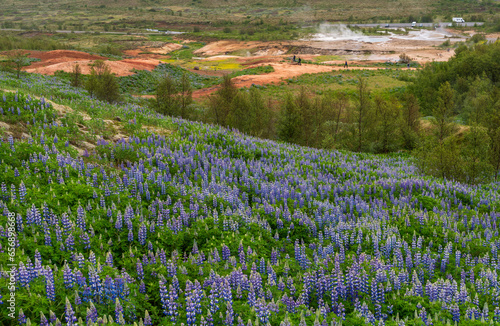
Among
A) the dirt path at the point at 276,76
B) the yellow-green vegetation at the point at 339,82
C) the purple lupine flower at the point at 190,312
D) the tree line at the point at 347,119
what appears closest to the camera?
the purple lupine flower at the point at 190,312

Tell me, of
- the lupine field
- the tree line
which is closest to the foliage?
the tree line

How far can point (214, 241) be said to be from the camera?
777 cm

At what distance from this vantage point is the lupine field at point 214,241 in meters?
5.18

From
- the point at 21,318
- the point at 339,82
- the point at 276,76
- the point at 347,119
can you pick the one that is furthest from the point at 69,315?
the point at 276,76

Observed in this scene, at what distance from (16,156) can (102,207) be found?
3019mm

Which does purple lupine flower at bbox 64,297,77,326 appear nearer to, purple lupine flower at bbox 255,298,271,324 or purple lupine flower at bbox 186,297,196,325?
purple lupine flower at bbox 186,297,196,325

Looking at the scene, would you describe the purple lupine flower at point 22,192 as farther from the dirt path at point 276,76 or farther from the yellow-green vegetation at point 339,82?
the yellow-green vegetation at point 339,82


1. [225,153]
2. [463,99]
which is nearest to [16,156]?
[225,153]

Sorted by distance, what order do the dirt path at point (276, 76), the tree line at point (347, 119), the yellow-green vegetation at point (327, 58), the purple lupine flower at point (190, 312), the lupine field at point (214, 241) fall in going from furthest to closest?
the yellow-green vegetation at point (327, 58) < the dirt path at point (276, 76) < the tree line at point (347, 119) < the lupine field at point (214, 241) < the purple lupine flower at point (190, 312)

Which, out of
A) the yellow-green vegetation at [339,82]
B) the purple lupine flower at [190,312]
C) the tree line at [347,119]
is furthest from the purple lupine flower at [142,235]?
the yellow-green vegetation at [339,82]

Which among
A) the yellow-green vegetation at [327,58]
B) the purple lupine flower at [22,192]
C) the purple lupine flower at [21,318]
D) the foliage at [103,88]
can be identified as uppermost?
the yellow-green vegetation at [327,58]

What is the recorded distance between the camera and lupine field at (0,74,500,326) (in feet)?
17.0

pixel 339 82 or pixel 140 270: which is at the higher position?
pixel 339 82

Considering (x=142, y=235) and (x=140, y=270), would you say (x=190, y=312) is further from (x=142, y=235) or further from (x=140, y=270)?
(x=142, y=235)
